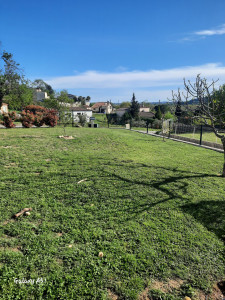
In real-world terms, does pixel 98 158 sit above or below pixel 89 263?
above

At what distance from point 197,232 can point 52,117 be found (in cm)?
1657

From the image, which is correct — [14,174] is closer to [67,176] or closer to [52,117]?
[67,176]

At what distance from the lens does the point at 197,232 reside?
10.2ft

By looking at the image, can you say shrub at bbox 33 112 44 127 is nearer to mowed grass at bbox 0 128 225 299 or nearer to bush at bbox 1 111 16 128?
bush at bbox 1 111 16 128

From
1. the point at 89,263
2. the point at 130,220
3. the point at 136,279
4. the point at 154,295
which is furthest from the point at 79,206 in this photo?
the point at 154,295

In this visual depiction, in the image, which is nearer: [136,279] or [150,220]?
[136,279]

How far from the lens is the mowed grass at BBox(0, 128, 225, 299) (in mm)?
2111

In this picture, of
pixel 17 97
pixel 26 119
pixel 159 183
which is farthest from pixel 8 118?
pixel 17 97

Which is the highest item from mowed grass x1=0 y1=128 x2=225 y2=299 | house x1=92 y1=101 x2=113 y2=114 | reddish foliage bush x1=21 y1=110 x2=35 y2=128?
house x1=92 y1=101 x2=113 y2=114

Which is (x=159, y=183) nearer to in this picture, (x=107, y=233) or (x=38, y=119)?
(x=107, y=233)

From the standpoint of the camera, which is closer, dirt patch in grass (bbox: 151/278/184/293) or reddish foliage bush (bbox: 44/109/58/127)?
dirt patch in grass (bbox: 151/278/184/293)

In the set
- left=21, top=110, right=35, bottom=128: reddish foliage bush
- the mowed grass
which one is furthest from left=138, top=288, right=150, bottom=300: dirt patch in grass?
left=21, top=110, right=35, bottom=128: reddish foliage bush

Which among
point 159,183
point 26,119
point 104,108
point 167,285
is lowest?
point 167,285

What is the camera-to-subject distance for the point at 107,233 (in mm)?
2910
